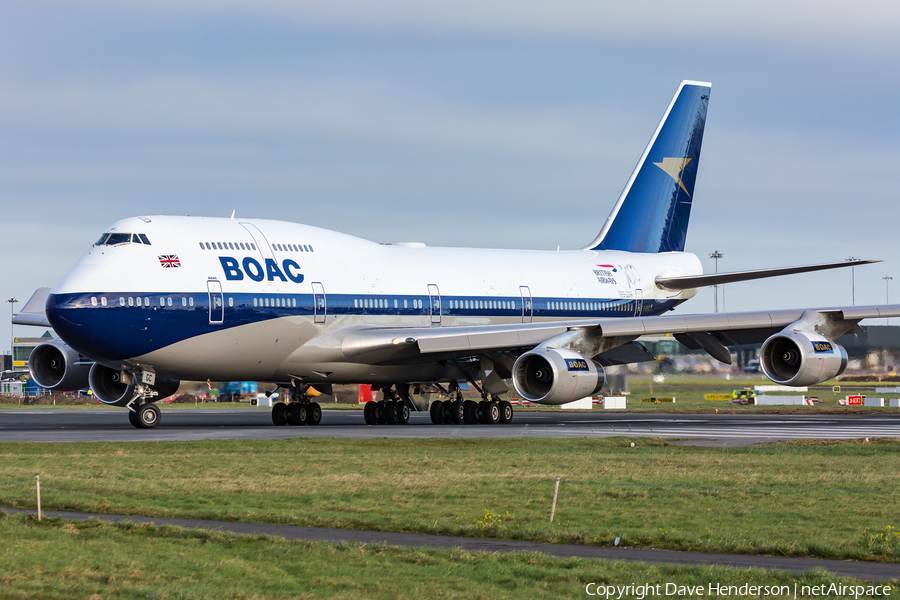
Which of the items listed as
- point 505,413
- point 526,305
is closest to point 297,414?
point 505,413

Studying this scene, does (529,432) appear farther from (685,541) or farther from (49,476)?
(685,541)

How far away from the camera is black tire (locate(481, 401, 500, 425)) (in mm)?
38406

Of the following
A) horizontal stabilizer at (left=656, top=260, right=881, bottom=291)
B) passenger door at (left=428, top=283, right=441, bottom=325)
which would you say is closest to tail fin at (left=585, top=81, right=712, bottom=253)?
horizontal stabilizer at (left=656, top=260, right=881, bottom=291)

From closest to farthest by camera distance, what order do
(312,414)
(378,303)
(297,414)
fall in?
1. (378,303)
2. (297,414)
3. (312,414)

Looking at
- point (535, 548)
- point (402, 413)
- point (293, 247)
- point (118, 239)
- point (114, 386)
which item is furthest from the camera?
point (402, 413)

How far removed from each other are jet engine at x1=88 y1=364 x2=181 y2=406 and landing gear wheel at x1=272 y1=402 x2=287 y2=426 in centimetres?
339

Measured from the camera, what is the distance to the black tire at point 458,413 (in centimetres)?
3878

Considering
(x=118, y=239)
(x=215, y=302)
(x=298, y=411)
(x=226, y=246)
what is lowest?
(x=298, y=411)

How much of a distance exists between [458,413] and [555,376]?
697 centimetres

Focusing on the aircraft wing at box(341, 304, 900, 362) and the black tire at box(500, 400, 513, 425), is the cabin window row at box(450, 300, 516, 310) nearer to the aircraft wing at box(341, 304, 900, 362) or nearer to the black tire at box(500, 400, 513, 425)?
the aircraft wing at box(341, 304, 900, 362)

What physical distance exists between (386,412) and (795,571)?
28.0 metres

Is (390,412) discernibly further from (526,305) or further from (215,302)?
(215,302)

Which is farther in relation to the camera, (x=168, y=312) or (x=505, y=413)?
(x=505, y=413)

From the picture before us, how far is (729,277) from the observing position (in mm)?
41438
